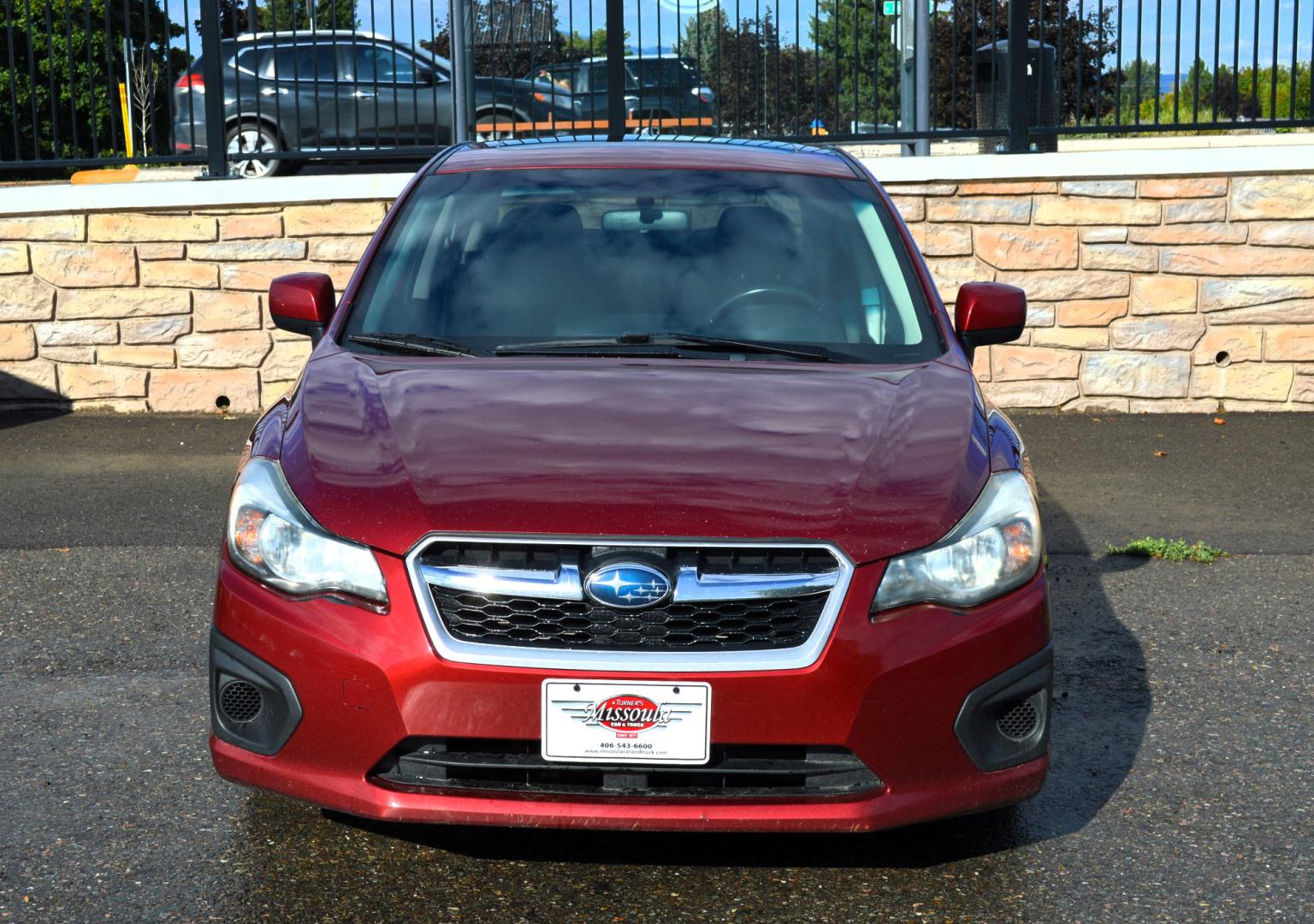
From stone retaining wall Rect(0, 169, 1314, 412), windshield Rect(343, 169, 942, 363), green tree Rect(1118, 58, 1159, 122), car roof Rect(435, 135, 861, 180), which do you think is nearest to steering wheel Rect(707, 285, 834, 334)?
windshield Rect(343, 169, 942, 363)

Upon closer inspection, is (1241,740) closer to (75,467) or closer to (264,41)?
(75,467)

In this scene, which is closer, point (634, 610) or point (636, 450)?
point (634, 610)

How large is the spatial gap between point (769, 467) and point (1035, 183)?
622 centimetres

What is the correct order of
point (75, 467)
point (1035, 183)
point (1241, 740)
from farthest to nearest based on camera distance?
point (1035, 183) → point (75, 467) → point (1241, 740)

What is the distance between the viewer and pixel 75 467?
7914 millimetres

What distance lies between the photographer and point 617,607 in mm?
3037

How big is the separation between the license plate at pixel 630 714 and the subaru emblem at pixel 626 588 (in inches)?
5.9

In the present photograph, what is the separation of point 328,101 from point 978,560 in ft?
23.1

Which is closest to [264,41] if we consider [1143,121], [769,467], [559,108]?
[559,108]

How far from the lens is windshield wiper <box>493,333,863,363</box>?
404 cm

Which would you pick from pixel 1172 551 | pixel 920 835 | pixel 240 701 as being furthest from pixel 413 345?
pixel 1172 551

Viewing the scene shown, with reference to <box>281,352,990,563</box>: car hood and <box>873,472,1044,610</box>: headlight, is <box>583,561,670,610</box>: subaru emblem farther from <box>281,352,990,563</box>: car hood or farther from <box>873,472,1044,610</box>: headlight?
<box>873,472,1044,610</box>: headlight

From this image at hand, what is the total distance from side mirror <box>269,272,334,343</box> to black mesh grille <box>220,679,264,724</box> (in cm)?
144

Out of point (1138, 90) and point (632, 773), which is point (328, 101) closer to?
point (1138, 90)
